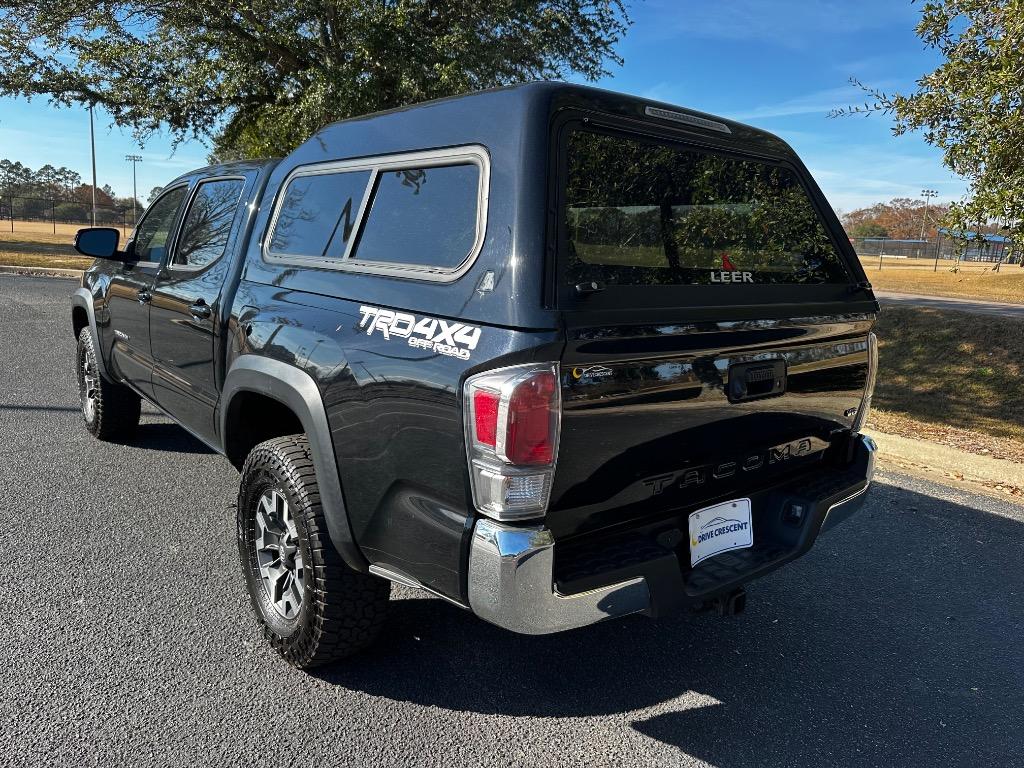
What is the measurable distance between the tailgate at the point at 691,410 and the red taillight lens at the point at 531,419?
51 millimetres

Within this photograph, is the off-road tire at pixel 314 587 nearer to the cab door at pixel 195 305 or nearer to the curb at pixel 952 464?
the cab door at pixel 195 305

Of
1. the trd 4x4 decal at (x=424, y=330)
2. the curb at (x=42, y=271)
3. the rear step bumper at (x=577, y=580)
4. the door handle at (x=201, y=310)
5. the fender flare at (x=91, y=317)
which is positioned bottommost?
the curb at (x=42, y=271)

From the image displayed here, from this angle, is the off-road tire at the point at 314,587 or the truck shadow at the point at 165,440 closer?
the off-road tire at the point at 314,587

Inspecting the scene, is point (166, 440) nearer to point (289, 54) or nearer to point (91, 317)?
point (91, 317)

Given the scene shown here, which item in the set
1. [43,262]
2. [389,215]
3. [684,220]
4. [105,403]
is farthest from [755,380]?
[43,262]

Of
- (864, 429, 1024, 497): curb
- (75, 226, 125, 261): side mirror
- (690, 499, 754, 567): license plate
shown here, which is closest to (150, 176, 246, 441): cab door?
(75, 226, 125, 261): side mirror

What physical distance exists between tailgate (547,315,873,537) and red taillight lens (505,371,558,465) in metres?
0.05

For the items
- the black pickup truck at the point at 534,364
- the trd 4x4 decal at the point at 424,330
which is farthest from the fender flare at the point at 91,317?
the trd 4x4 decal at the point at 424,330

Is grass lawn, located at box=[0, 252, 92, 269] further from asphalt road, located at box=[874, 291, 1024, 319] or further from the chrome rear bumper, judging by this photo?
the chrome rear bumper

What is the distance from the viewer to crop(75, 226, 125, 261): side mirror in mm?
4434

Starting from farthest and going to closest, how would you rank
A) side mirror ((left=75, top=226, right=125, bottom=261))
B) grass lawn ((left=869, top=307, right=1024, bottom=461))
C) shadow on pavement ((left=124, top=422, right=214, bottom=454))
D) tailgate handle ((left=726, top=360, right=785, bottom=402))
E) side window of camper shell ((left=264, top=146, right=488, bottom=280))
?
grass lawn ((left=869, top=307, right=1024, bottom=461)) < shadow on pavement ((left=124, top=422, right=214, bottom=454)) < side mirror ((left=75, top=226, right=125, bottom=261)) < tailgate handle ((left=726, top=360, right=785, bottom=402)) < side window of camper shell ((left=264, top=146, right=488, bottom=280))

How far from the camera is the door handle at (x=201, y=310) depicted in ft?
11.3

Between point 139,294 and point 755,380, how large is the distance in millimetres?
3401

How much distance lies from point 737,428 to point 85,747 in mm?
2298
